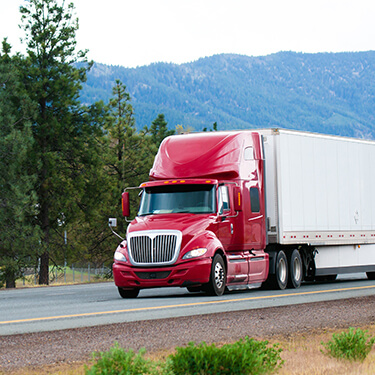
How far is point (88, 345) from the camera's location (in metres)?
10.5

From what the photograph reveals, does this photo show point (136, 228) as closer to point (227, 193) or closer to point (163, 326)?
point (227, 193)

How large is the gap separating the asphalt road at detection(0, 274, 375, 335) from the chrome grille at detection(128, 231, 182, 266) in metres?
0.91

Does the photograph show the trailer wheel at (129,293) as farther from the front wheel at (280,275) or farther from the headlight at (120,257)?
the front wheel at (280,275)

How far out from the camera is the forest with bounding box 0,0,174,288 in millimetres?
36125

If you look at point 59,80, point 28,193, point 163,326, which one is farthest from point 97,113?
point 163,326

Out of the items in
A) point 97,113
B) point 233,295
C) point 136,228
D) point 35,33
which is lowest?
point 233,295

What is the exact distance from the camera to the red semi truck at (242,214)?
60.0 feet

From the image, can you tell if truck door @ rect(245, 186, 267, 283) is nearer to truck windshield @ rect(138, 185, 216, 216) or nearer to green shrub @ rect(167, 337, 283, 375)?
truck windshield @ rect(138, 185, 216, 216)

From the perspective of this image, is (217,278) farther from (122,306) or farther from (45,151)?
(45,151)

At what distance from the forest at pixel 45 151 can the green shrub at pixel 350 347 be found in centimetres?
2749

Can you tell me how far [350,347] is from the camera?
27.7 feet

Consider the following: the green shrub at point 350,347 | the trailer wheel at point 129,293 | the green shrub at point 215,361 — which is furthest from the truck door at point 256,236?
the green shrub at point 215,361

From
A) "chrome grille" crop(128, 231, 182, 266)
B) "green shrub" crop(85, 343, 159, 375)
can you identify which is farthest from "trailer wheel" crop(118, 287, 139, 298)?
"green shrub" crop(85, 343, 159, 375)

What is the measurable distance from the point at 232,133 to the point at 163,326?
8666 mm
